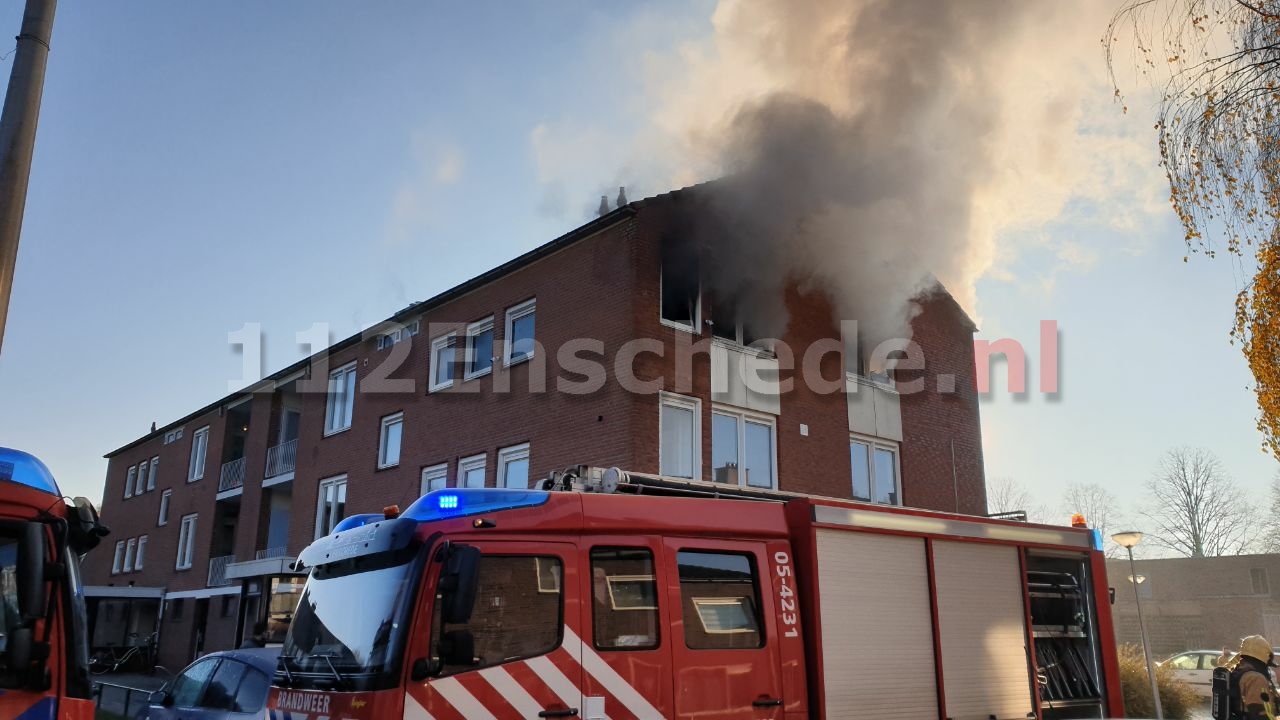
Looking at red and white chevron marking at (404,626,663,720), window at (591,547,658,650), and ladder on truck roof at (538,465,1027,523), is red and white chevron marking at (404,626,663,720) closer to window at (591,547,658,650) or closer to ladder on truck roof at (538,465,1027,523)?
window at (591,547,658,650)

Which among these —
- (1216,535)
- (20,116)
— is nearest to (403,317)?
(20,116)

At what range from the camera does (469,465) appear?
16.1 meters

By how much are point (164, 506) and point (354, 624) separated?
30.5 metres

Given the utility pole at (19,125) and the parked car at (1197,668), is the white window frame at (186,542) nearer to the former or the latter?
the parked car at (1197,668)

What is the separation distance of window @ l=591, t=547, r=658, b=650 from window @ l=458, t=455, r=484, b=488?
1031cm

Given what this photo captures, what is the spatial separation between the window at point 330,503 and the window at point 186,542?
10610 mm

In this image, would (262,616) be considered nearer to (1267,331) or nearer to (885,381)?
(885,381)

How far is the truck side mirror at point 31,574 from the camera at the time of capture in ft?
13.4

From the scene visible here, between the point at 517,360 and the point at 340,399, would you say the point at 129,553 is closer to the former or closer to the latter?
the point at 340,399

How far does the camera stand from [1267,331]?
1050cm

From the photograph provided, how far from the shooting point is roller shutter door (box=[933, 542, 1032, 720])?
6594 millimetres

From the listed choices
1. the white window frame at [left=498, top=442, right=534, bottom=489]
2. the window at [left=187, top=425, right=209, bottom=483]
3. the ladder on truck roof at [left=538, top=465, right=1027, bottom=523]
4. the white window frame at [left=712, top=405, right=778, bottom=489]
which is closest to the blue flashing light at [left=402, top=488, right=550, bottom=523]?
the ladder on truck roof at [left=538, top=465, right=1027, bottom=523]

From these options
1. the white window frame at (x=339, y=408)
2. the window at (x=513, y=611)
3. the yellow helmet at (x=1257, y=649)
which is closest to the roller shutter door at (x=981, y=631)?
the yellow helmet at (x=1257, y=649)

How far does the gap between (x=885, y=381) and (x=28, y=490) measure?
1457cm
